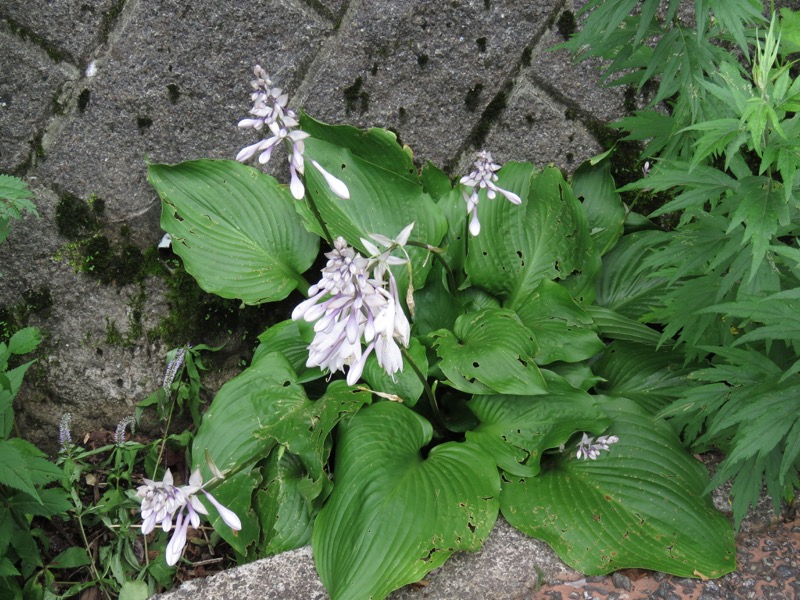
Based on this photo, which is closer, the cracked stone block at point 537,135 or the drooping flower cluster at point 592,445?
the drooping flower cluster at point 592,445

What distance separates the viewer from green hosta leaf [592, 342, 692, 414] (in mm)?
2621

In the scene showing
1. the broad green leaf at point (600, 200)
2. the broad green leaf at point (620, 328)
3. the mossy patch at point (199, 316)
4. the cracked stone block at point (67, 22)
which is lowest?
the mossy patch at point (199, 316)

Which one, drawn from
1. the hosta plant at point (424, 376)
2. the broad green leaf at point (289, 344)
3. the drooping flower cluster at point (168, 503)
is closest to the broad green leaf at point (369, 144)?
the hosta plant at point (424, 376)

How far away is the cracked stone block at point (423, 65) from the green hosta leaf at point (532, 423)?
4.25 feet

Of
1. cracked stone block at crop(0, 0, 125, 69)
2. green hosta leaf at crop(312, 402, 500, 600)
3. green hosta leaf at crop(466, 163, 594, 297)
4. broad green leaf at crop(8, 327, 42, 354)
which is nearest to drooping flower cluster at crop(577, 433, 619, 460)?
green hosta leaf at crop(312, 402, 500, 600)

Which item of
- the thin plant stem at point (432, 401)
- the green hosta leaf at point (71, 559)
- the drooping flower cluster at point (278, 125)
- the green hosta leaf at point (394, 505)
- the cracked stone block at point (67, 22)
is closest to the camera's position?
the drooping flower cluster at point (278, 125)

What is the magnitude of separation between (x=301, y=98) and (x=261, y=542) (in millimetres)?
1778

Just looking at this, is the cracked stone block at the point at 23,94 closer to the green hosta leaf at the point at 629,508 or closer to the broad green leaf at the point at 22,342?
the broad green leaf at the point at 22,342


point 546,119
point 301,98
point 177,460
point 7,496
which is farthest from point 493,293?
point 7,496

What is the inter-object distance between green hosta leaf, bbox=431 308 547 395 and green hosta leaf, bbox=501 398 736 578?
35 cm

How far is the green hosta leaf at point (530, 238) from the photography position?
9.20ft

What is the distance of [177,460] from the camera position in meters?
2.98

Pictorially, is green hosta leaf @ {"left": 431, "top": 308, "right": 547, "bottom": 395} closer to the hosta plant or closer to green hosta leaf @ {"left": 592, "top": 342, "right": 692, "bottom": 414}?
the hosta plant

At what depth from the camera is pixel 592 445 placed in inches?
93.5
